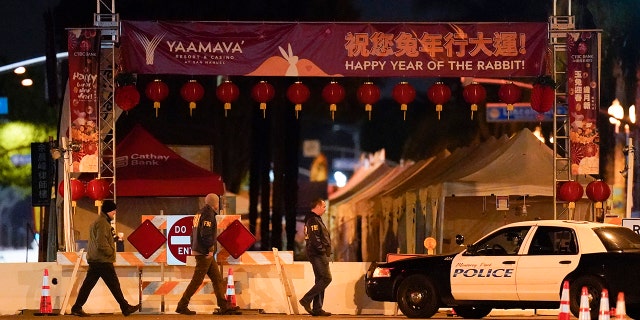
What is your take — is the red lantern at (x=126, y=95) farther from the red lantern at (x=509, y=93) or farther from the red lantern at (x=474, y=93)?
the red lantern at (x=509, y=93)

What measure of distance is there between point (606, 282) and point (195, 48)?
30.1 feet

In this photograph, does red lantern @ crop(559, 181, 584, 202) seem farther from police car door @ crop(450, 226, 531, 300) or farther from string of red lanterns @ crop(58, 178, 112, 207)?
string of red lanterns @ crop(58, 178, 112, 207)

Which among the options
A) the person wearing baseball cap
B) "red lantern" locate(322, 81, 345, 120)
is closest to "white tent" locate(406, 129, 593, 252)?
"red lantern" locate(322, 81, 345, 120)

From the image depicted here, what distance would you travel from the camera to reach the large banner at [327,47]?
76.1 ft

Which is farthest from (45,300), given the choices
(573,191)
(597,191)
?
(597,191)

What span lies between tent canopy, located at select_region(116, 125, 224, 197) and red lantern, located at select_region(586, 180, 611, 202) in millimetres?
7910

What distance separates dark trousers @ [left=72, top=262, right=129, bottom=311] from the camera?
19562 millimetres

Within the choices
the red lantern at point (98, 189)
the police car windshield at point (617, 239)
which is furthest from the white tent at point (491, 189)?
the police car windshield at point (617, 239)

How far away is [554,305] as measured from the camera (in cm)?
1792

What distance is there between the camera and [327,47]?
2323 centimetres

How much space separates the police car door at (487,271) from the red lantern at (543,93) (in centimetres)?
497

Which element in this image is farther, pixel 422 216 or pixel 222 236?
pixel 422 216

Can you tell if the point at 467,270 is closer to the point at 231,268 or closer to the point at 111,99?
the point at 231,268

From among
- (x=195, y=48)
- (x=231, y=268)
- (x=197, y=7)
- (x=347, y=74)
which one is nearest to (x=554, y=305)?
(x=231, y=268)
